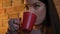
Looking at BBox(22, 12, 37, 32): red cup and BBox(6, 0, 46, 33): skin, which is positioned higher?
BBox(6, 0, 46, 33): skin

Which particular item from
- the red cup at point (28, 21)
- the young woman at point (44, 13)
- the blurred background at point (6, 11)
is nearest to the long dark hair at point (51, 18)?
the young woman at point (44, 13)

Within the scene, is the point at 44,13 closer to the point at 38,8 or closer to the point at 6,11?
the point at 38,8

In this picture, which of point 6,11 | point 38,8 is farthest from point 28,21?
point 6,11

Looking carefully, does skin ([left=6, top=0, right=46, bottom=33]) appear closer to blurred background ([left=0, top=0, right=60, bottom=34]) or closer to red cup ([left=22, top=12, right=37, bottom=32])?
red cup ([left=22, top=12, right=37, bottom=32])

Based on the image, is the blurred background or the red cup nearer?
the red cup

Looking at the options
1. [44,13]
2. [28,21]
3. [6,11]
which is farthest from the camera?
[6,11]

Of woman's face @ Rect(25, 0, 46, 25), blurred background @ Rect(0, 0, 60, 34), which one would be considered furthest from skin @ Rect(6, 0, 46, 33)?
blurred background @ Rect(0, 0, 60, 34)

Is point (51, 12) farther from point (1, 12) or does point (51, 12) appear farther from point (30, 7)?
point (1, 12)

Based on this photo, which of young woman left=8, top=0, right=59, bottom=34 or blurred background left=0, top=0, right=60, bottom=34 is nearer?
young woman left=8, top=0, right=59, bottom=34

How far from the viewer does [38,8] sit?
0.96 m

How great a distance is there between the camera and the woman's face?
3.13ft

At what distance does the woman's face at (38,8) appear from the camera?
955 mm

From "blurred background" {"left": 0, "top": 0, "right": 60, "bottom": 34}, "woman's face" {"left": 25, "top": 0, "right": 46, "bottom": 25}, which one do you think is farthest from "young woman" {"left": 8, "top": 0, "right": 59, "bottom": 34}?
"blurred background" {"left": 0, "top": 0, "right": 60, "bottom": 34}

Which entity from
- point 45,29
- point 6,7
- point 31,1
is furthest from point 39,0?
point 6,7
